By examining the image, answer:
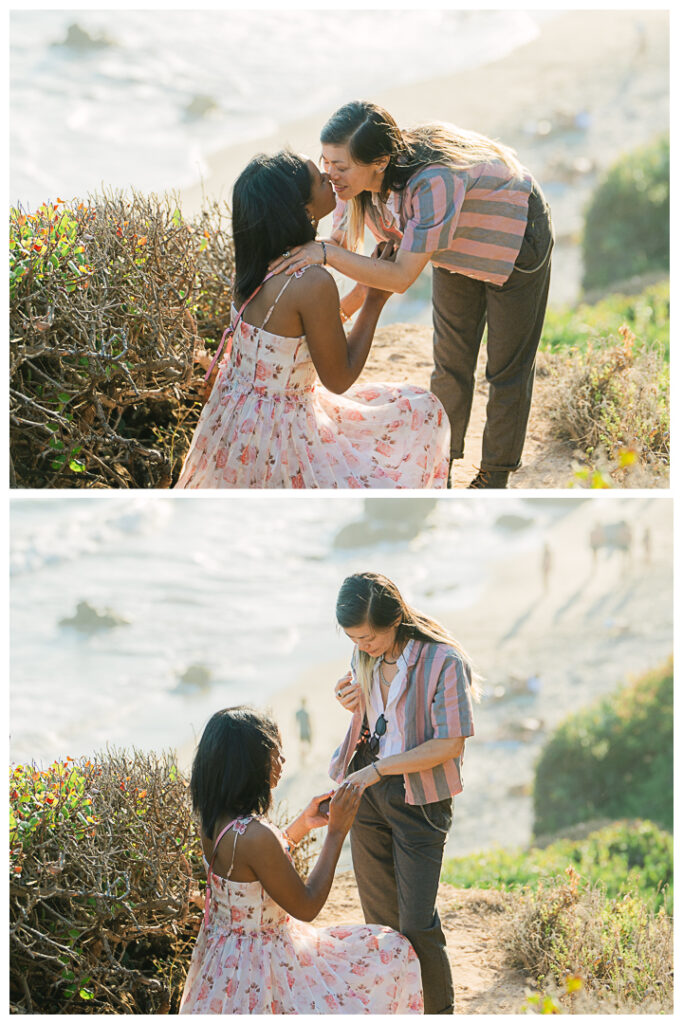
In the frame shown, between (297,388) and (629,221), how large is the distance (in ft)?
44.1

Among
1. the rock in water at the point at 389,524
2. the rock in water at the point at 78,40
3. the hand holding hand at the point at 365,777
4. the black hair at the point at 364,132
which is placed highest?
the rock in water at the point at 78,40

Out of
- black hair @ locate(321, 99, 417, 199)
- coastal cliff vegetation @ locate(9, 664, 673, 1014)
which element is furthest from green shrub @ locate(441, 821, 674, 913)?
black hair @ locate(321, 99, 417, 199)

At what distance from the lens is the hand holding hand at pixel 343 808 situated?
3.18m

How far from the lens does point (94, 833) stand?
3.69 metres

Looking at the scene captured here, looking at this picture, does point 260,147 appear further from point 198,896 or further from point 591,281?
point 198,896

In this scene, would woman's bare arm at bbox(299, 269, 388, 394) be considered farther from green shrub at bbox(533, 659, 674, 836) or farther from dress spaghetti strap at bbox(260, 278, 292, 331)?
green shrub at bbox(533, 659, 674, 836)

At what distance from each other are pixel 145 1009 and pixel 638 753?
899cm

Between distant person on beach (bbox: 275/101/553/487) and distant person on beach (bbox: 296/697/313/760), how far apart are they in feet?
28.0

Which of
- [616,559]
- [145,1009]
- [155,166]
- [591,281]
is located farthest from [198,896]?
[155,166]

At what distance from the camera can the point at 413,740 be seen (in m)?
3.46

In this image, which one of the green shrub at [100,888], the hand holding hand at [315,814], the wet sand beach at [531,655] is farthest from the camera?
the wet sand beach at [531,655]

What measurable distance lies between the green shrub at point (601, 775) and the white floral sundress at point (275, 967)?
832cm

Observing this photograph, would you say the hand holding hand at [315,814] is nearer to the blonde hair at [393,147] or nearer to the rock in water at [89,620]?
the blonde hair at [393,147]

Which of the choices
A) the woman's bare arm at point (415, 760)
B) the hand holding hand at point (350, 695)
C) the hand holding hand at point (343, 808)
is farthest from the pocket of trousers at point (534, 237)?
the hand holding hand at point (343, 808)
